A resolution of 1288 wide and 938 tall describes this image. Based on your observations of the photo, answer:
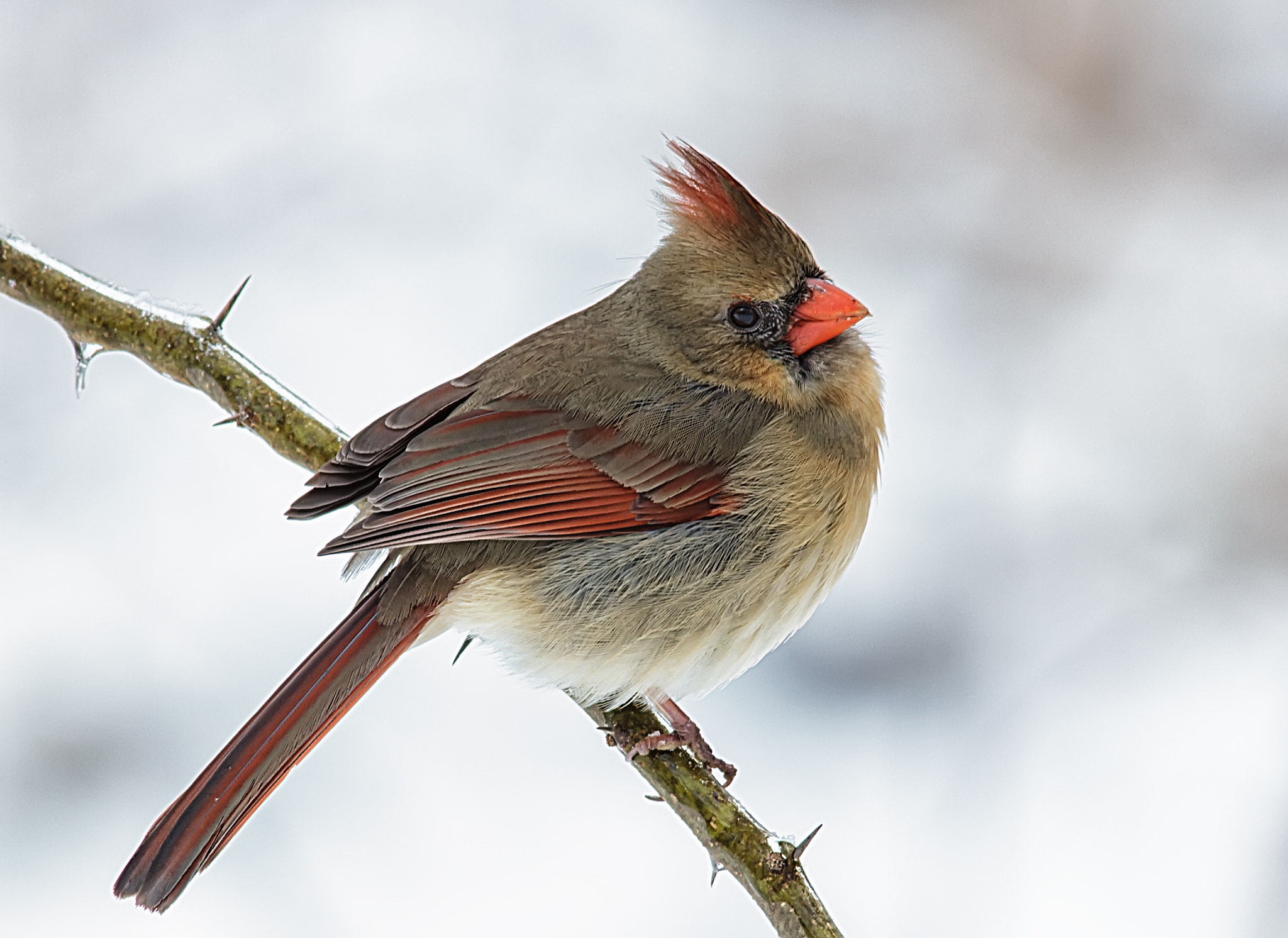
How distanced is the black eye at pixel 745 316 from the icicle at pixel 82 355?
4.69ft

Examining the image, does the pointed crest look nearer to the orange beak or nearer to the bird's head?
the bird's head

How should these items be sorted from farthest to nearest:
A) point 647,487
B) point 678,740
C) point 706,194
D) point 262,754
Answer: point 706,194, point 647,487, point 678,740, point 262,754

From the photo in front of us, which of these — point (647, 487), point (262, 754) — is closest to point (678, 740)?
point (647, 487)

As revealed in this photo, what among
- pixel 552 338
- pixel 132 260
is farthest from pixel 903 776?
pixel 132 260

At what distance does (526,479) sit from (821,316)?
778 mm

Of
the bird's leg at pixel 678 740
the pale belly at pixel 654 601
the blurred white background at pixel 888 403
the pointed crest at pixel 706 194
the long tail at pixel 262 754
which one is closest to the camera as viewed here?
the long tail at pixel 262 754

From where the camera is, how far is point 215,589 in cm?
457

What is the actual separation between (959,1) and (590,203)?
1.84 meters

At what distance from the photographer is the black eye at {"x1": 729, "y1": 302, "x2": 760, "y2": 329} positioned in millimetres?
3213

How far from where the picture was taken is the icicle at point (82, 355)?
3.02 metres

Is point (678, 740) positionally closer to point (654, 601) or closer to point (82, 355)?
point (654, 601)

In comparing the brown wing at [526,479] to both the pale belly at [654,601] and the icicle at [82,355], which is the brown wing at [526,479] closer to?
the pale belly at [654,601]

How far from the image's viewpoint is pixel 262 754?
2.68m

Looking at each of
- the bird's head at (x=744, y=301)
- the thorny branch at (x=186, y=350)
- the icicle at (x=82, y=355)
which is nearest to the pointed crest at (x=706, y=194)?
the bird's head at (x=744, y=301)
